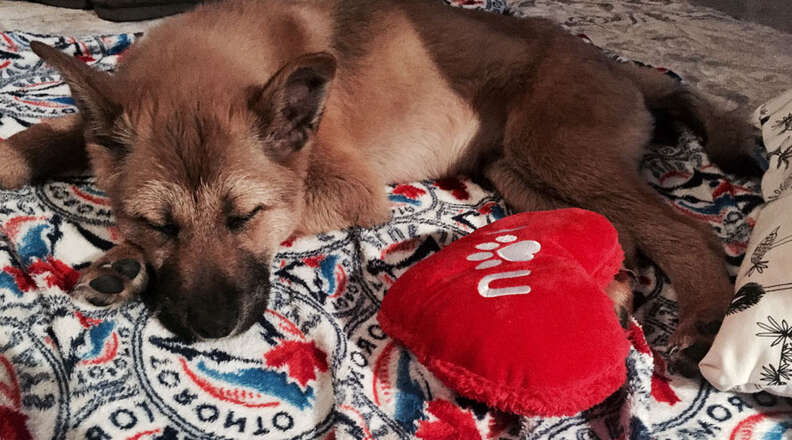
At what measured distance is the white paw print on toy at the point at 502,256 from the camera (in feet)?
5.57

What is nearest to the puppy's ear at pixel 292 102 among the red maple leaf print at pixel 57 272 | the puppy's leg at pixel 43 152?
the red maple leaf print at pixel 57 272

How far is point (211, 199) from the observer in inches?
75.5

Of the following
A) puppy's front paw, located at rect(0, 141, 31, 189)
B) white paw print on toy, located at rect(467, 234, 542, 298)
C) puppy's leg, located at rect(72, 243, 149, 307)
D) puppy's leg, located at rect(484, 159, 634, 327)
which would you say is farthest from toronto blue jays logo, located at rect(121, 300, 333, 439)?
puppy's leg, located at rect(484, 159, 634, 327)

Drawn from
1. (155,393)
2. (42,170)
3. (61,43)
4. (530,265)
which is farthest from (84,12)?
(530,265)

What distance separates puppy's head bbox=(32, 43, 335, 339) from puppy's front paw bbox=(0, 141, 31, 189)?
497mm

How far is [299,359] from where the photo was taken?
1899 millimetres

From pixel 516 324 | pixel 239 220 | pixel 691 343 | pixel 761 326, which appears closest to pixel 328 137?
pixel 239 220

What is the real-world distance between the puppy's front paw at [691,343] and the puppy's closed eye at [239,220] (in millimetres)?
1548

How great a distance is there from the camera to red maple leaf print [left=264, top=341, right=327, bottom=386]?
1.86 metres

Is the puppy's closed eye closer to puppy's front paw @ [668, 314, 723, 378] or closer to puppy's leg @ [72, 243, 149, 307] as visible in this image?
puppy's leg @ [72, 243, 149, 307]

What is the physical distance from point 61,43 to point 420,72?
231 centimetres

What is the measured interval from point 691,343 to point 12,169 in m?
2.73

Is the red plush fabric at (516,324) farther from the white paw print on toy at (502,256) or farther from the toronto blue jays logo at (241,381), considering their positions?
the toronto blue jays logo at (241,381)

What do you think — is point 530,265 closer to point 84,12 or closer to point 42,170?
point 42,170
